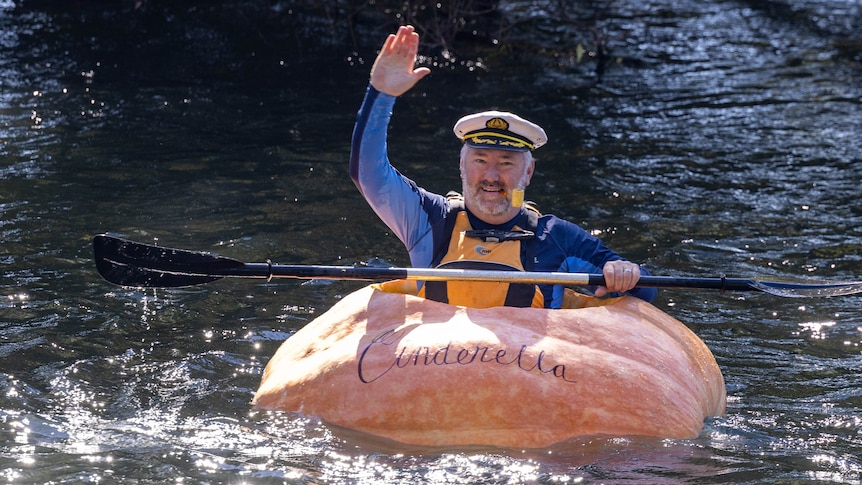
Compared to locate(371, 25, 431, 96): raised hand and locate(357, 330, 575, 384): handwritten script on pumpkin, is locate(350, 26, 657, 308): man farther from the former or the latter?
locate(357, 330, 575, 384): handwritten script on pumpkin

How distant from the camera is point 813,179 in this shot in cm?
809

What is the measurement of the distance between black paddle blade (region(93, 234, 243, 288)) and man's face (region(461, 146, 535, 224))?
3.66 feet

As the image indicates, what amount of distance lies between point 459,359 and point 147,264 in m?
1.54

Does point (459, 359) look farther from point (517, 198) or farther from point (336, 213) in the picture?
point (336, 213)

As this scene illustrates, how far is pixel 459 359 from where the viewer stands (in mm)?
3812

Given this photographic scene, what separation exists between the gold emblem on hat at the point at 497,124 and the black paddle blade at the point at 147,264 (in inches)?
50.2

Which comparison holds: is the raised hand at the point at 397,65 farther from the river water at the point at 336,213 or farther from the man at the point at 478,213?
the river water at the point at 336,213

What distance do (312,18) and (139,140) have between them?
15.2ft

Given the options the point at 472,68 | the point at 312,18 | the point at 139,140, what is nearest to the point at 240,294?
the point at 139,140

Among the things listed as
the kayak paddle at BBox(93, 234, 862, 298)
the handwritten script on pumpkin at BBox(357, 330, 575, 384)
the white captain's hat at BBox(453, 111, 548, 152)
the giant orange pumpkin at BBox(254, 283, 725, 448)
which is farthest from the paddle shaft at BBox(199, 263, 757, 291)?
the white captain's hat at BBox(453, 111, 548, 152)

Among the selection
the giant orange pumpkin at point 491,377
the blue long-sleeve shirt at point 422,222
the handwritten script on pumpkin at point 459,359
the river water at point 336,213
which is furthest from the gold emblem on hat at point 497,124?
the river water at point 336,213

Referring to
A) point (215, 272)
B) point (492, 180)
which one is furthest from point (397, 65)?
point (215, 272)

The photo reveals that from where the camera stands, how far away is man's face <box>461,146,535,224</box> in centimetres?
470

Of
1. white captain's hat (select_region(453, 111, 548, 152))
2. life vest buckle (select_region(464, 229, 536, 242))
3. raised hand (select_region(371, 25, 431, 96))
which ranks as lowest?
life vest buckle (select_region(464, 229, 536, 242))
